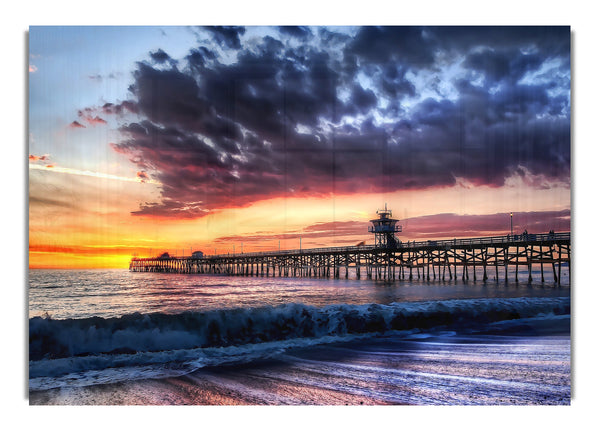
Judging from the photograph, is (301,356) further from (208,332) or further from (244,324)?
(208,332)

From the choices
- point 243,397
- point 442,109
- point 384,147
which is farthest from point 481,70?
point 243,397

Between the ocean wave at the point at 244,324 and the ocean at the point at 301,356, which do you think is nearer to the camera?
the ocean at the point at 301,356

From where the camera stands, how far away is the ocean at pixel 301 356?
4375mm

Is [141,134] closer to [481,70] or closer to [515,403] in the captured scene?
[481,70]

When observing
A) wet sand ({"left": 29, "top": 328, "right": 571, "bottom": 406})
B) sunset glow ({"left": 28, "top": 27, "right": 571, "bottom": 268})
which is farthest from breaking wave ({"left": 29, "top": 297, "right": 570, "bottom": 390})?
sunset glow ({"left": 28, "top": 27, "right": 571, "bottom": 268})

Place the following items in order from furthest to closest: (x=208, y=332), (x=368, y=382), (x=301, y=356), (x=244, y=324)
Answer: (x=244, y=324), (x=208, y=332), (x=301, y=356), (x=368, y=382)

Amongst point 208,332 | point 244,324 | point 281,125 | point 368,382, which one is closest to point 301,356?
point 368,382

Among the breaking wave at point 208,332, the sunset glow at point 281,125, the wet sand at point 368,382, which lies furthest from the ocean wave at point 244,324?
the sunset glow at point 281,125

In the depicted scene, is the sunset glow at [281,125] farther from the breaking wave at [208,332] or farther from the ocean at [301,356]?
the ocean at [301,356]

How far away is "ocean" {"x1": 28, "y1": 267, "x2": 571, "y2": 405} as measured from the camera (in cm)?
438

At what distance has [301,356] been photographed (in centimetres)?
545

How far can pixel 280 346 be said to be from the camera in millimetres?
5938

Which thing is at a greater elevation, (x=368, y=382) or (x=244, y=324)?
(x=244, y=324)

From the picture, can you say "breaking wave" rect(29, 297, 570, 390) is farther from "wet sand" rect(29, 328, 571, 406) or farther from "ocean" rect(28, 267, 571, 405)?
"wet sand" rect(29, 328, 571, 406)
